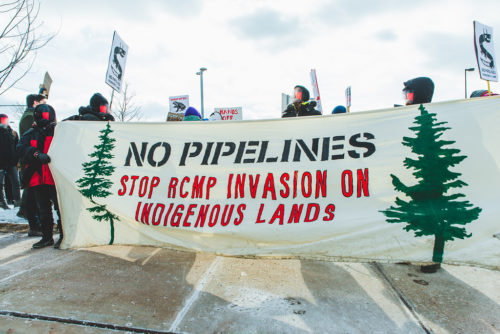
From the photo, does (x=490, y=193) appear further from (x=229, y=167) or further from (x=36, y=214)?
(x=36, y=214)

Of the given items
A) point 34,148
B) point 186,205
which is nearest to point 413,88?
point 186,205

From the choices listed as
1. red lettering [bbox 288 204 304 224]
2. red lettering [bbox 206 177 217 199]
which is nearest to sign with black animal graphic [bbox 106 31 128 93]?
red lettering [bbox 206 177 217 199]

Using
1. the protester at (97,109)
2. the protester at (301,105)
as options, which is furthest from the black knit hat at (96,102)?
the protester at (301,105)

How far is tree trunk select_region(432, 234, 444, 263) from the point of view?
2543 mm

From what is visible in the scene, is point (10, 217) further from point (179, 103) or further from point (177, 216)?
point (179, 103)

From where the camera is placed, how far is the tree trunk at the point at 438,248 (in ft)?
8.34

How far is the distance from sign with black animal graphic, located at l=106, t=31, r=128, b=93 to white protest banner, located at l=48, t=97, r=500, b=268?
2223mm

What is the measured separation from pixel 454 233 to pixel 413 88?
5.78 ft

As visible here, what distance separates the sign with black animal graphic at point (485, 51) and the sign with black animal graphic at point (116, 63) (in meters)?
6.07

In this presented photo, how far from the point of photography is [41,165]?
139 inches

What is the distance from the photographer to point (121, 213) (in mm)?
3197

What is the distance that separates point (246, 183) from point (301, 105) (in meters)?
1.88

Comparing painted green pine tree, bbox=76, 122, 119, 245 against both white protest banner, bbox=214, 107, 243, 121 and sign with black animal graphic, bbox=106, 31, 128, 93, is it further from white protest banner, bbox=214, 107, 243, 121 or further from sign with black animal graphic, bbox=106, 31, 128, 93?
white protest banner, bbox=214, 107, 243, 121

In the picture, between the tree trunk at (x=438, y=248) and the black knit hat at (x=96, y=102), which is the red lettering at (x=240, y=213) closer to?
the tree trunk at (x=438, y=248)
